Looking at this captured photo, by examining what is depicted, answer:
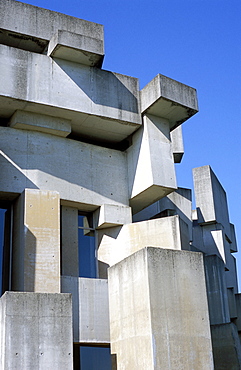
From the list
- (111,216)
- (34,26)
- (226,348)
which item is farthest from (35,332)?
(34,26)

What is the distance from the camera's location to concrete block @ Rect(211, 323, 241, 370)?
15.6m

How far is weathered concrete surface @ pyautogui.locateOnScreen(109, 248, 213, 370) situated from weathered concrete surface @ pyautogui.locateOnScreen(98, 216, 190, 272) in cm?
289

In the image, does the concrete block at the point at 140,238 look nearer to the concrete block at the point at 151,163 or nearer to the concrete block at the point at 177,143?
the concrete block at the point at 151,163

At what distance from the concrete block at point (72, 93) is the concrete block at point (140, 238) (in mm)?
3462

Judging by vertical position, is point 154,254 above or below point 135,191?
below

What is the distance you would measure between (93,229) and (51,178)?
247cm

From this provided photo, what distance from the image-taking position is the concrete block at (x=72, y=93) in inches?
593

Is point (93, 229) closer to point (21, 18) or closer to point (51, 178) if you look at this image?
point (51, 178)

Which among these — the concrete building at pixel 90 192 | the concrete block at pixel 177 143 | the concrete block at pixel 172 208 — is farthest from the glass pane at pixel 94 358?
the concrete block at pixel 177 143

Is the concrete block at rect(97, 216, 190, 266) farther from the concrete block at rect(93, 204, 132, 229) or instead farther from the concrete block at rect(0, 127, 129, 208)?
the concrete block at rect(0, 127, 129, 208)

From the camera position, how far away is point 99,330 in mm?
14562

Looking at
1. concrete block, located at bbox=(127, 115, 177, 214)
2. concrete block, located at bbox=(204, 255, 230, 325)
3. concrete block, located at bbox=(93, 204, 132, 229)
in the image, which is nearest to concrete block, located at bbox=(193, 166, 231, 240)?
concrete block, located at bbox=(204, 255, 230, 325)

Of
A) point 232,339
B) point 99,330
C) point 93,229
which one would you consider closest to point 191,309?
point 99,330

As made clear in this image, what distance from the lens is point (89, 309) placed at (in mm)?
14633
